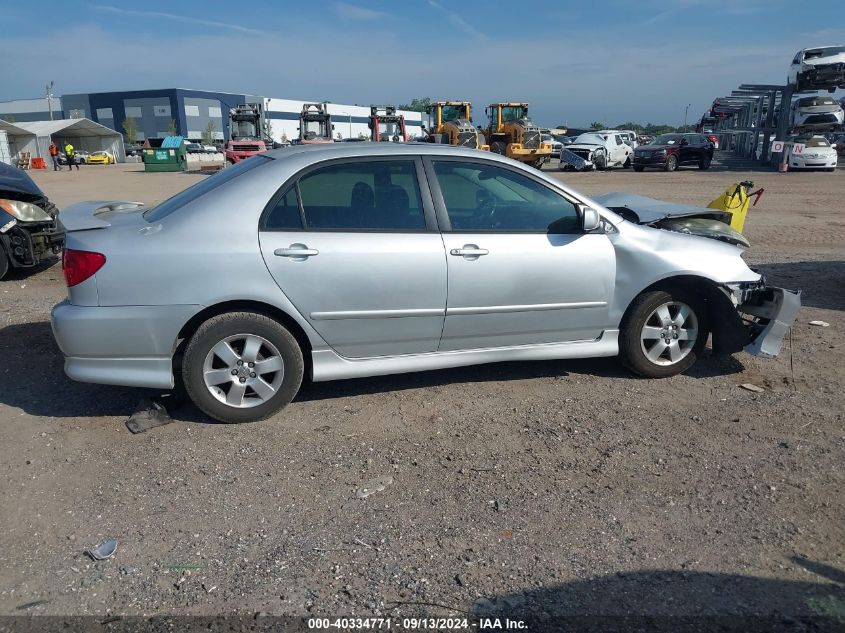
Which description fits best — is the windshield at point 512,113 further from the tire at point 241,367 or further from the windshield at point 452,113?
the tire at point 241,367

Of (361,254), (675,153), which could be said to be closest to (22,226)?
(361,254)

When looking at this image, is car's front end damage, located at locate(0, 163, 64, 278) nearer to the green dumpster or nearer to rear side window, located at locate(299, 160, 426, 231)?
rear side window, located at locate(299, 160, 426, 231)

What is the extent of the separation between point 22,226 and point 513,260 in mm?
6288

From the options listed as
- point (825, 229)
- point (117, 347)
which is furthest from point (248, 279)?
point (825, 229)

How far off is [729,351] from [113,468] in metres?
4.29

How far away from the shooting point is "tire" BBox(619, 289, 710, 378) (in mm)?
4668

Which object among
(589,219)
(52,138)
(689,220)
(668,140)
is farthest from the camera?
(52,138)

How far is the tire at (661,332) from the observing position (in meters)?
4.67

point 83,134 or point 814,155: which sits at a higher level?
point 83,134

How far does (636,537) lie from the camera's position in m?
3.02

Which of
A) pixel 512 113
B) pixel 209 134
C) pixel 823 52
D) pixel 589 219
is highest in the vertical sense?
pixel 823 52

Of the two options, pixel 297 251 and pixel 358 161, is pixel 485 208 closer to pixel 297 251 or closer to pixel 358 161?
pixel 358 161

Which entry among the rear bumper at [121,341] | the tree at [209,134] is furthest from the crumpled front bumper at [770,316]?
the tree at [209,134]

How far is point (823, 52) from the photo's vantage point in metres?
26.9
